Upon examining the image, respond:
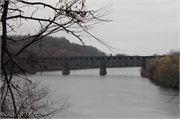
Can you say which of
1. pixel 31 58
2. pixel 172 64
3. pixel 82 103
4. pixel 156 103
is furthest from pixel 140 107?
pixel 31 58

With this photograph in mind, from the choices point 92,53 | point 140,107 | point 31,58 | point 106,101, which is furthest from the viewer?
point 92,53

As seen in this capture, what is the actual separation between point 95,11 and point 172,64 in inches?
1837

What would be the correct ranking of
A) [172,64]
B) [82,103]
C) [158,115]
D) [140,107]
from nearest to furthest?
[158,115], [140,107], [82,103], [172,64]

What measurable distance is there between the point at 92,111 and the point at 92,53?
135698 millimetres

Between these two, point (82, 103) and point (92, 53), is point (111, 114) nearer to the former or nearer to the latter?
point (82, 103)

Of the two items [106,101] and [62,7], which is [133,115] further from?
[62,7]

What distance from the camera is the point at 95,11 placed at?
4.14 meters

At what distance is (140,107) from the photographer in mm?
28812

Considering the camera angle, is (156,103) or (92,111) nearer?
(92,111)

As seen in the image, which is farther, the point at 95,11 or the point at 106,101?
the point at 106,101

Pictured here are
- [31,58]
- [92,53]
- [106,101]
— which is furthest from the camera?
[92,53]

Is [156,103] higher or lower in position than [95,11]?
lower

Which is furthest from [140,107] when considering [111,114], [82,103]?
[82,103]

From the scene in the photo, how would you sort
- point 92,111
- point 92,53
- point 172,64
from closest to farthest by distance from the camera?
point 92,111 < point 172,64 < point 92,53
